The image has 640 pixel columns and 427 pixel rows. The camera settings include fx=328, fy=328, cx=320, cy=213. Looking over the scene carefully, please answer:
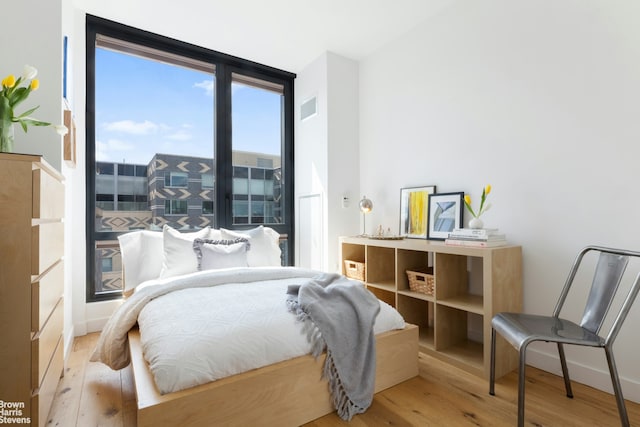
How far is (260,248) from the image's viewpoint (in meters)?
2.84

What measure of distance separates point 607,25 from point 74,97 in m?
3.64

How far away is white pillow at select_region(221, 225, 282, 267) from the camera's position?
277cm

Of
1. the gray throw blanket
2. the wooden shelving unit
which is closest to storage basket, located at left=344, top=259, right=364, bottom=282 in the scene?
the wooden shelving unit

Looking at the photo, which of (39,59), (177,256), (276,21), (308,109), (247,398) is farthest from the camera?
(308,109)

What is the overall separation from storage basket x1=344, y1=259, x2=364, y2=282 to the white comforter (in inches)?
37.5

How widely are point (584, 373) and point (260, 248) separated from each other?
2.33m

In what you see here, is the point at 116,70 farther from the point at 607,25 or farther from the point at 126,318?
the point at 607,25

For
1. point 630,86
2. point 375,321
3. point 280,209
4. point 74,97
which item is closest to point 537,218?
point 630,86

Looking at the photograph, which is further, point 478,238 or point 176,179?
point 176,179

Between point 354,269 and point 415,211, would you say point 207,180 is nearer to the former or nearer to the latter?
point 354,269

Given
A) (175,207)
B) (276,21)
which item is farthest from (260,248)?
(276,21)

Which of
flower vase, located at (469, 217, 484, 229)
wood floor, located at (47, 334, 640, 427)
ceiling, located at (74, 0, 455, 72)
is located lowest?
wood floor, located at (47, 334, 640, 427)

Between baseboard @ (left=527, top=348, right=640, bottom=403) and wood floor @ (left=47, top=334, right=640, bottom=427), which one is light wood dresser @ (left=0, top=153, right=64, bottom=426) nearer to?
wood floor @ (left=47, top=334, right=640, bottom=427)

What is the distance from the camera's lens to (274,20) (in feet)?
9.21
